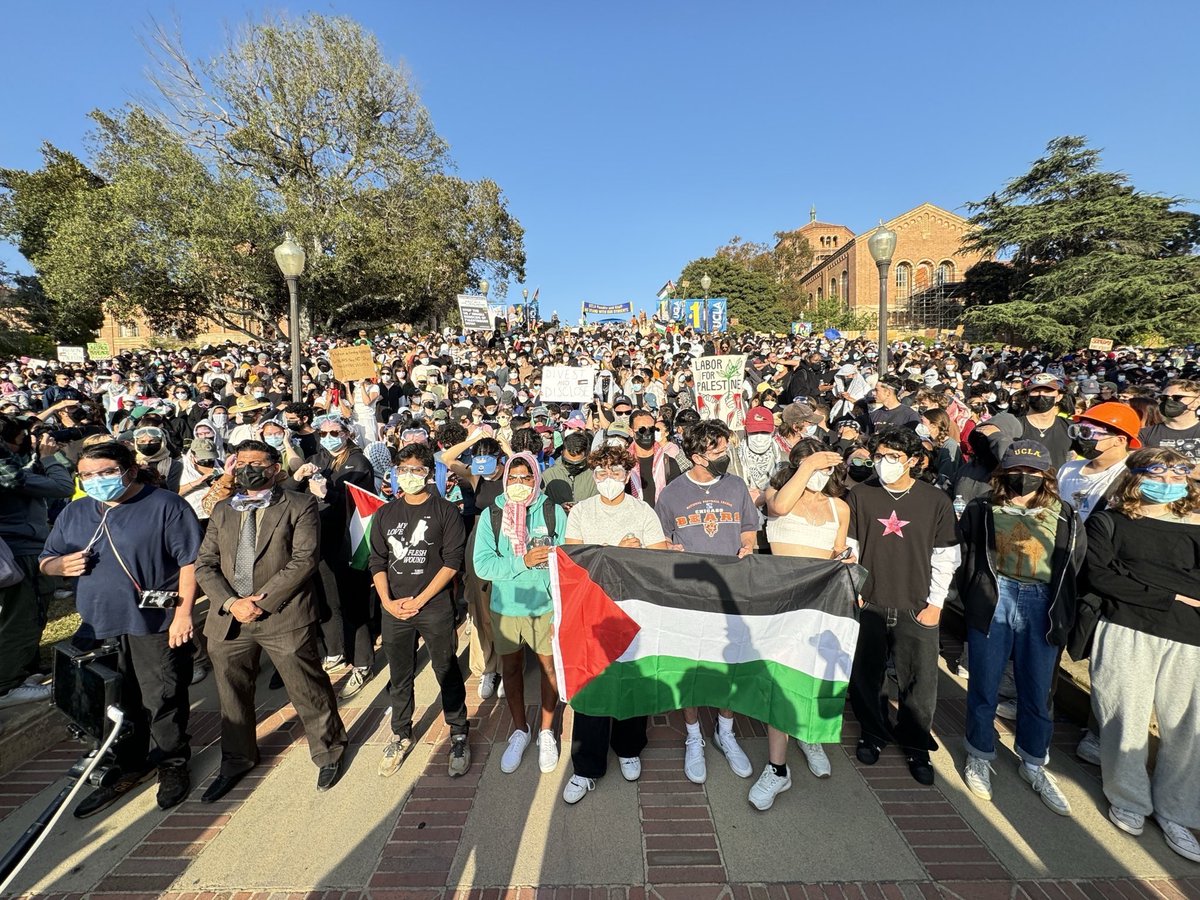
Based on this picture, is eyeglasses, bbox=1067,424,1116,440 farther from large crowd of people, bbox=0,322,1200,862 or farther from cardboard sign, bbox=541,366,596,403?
cardboard sign, bbox=541,366,596,403

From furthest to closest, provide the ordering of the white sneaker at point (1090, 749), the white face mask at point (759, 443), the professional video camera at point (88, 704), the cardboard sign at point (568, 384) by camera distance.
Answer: the cardboard sign at point (568, 384)
the white face mask at point (759, 443)
the white sneaker at point (1090, 749)
the professional video camera at point (88, 704)

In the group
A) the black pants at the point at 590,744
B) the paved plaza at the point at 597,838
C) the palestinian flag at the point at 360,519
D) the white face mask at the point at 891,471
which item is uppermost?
the white face mask at the point at 891,471

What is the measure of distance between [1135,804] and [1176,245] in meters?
46.2

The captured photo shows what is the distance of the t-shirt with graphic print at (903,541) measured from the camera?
357cm

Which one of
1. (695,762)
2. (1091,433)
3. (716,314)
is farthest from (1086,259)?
(695,762)

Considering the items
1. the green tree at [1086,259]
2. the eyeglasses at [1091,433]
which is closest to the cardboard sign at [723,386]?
→ the eyeglasses at [1091,433]

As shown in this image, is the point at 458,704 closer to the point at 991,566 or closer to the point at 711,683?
the point at 711,683

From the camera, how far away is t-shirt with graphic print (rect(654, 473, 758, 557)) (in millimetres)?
3977

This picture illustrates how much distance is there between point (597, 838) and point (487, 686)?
178 cm

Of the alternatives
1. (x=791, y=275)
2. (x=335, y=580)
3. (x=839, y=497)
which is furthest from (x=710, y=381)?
(x=791, y=275)

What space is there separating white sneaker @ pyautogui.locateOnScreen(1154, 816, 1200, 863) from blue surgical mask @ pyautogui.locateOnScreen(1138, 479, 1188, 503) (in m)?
Result: 1.75

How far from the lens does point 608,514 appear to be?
3.90 m

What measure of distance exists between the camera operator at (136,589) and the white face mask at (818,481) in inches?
156

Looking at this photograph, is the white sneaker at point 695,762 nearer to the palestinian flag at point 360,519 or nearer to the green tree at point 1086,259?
the palestinian flag at point 360,519
